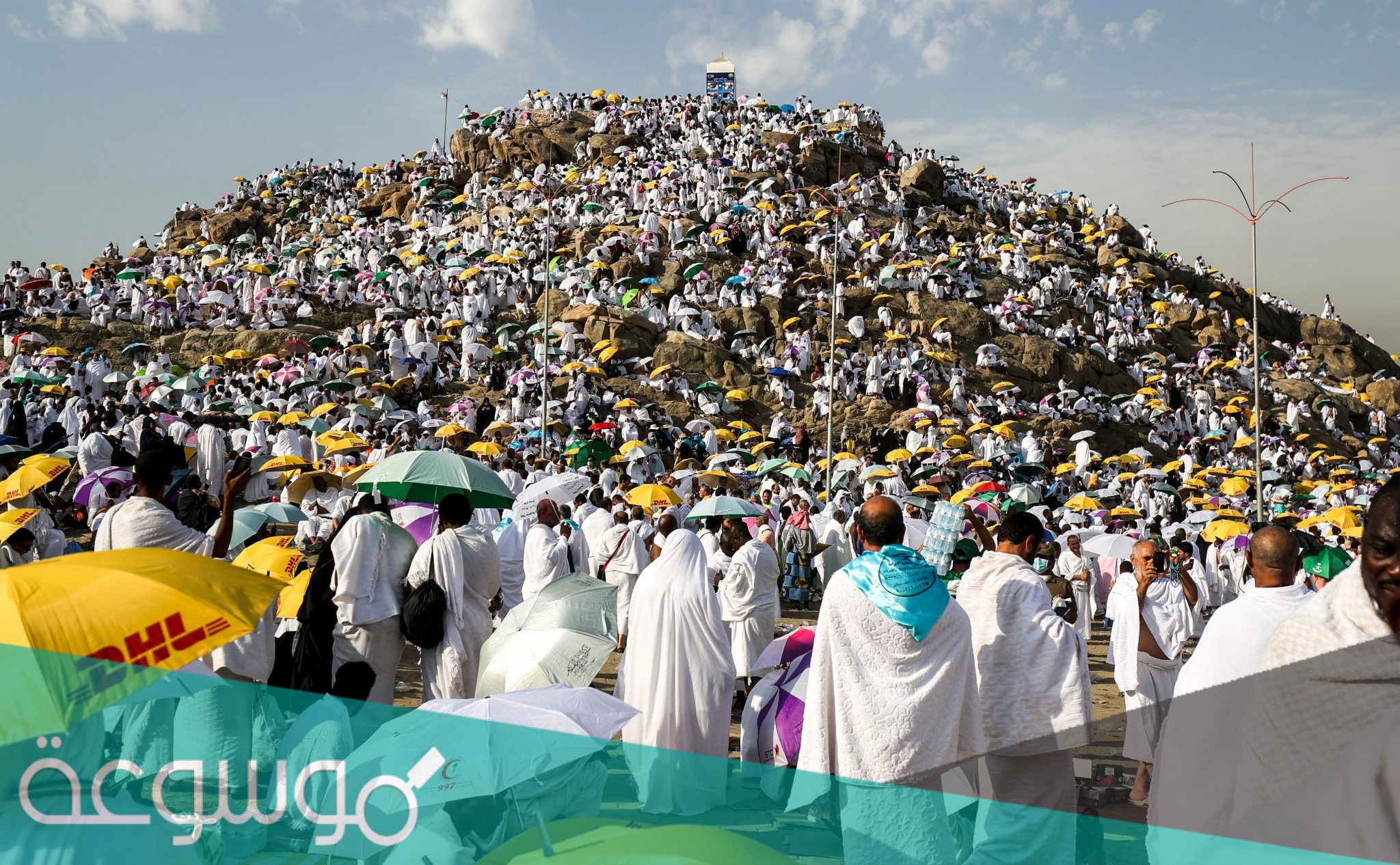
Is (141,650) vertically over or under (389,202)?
under

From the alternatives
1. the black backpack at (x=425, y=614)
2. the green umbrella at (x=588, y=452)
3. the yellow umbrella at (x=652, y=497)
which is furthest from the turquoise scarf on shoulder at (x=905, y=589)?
the green umbrella at (x=588, y=452)

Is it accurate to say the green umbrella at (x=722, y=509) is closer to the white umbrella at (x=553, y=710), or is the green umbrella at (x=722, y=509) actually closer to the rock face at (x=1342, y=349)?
the white umbrella at (x=553, y=710)

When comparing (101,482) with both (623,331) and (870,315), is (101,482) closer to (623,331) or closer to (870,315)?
(623,331)

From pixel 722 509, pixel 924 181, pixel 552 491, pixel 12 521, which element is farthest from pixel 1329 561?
pixel 924 181

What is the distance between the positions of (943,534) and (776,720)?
49.4 inches

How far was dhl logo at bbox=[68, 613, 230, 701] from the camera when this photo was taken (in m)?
2.15

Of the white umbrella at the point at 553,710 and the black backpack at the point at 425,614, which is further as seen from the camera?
the black backpack at the point at 425,614

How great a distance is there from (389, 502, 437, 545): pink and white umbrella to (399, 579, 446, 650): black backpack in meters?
1.86

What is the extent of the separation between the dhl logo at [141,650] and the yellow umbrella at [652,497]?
9.96 metres

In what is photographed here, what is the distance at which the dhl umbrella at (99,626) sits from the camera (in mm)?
2072

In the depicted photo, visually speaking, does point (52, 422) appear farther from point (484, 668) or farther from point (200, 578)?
point (200, 578)

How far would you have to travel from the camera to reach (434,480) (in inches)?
276

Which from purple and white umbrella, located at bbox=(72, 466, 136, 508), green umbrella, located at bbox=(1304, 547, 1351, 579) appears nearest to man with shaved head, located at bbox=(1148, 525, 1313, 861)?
green umbrella, located at bbox=(1304, 547, 1351, 579)

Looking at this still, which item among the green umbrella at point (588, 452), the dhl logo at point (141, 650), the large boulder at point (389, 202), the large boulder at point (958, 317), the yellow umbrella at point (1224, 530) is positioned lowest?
the yellow umbrella at point (1224, 530)
